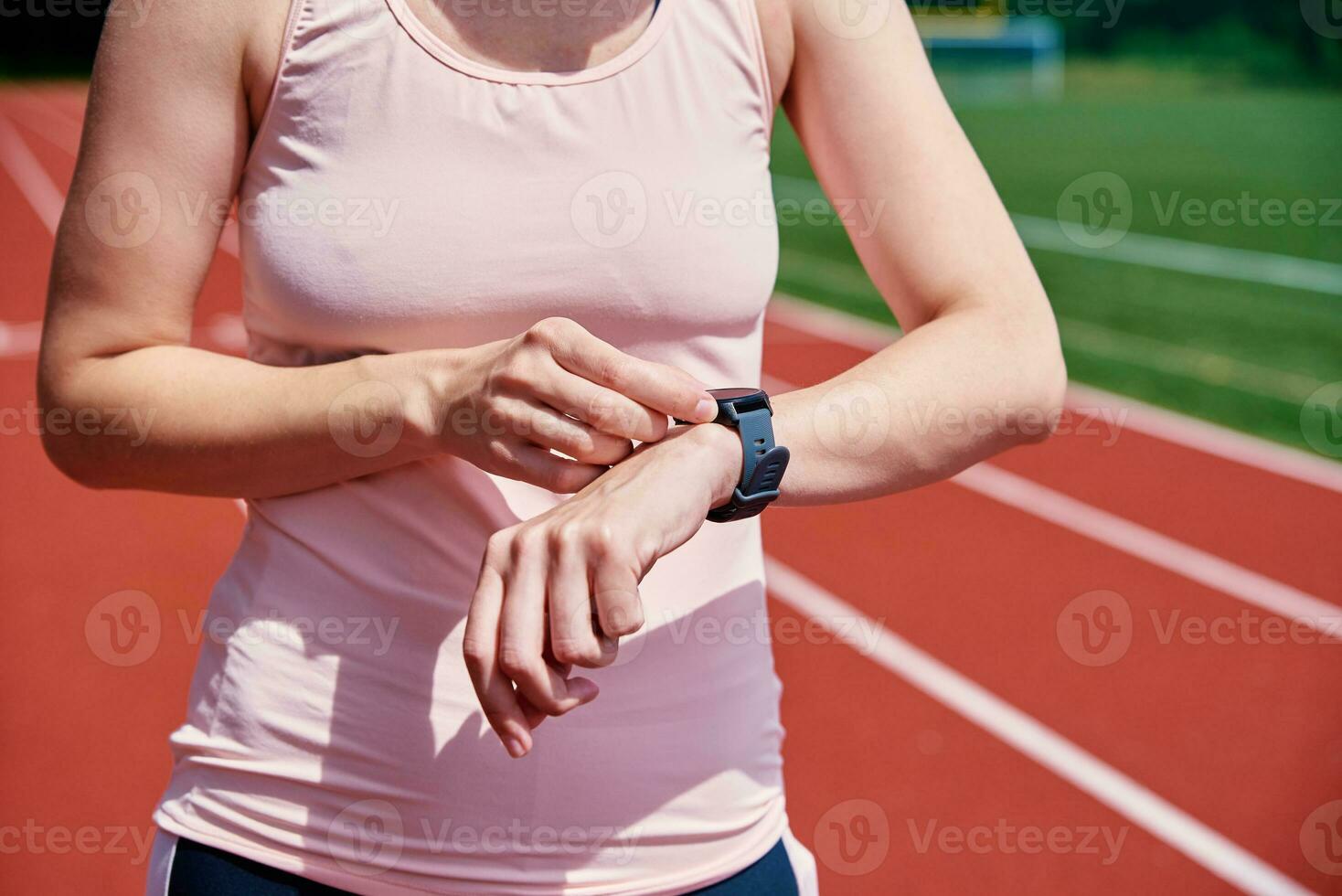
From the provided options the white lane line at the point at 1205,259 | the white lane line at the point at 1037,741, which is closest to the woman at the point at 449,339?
the white lane line at the point at 1037,741

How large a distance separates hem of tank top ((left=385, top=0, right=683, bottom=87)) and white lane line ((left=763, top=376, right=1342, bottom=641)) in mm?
4015

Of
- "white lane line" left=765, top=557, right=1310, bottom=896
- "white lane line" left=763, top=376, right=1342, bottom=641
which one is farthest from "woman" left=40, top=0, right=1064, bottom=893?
"white lane line" left=763, top=376, right=1342, bottom=641

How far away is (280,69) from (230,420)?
0.33 m

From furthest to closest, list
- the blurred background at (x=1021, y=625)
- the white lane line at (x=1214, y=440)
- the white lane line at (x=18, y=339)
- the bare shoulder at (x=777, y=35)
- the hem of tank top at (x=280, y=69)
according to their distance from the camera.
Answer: the white lane line at (x=18, y=339), the white lane line at (x=1214, y=440), the blurred background at (x=1021, y=625), the bare shoulder at (x=777, y=35), the hem of tank top at (x=280, y=69)

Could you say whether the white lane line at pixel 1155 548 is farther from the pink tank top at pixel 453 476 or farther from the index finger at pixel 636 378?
the index finger at pixel 636 378

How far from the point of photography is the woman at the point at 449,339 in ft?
3.93

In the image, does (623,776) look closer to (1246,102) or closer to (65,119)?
(1246,102)

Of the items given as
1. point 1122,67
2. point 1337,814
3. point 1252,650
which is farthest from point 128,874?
point 1122,67

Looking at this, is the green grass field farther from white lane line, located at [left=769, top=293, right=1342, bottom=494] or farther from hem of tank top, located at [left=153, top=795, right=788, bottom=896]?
hem of tank top, located at [left=153, top=795, right=788, bottom=896]

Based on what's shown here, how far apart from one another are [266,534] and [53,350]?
273 mm

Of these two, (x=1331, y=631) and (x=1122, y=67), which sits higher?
(x=1331, y=631)

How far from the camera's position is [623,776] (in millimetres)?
1285

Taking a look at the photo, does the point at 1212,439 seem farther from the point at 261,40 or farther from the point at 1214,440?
the point at 261,40

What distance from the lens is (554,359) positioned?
107 centimetres
